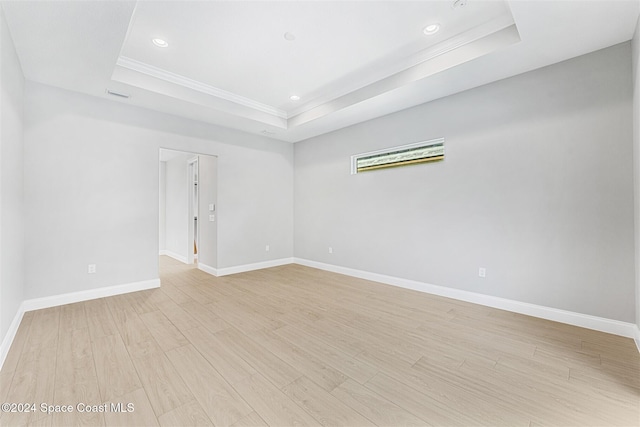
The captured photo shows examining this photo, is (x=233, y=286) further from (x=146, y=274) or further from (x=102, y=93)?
(x=102, y=93)

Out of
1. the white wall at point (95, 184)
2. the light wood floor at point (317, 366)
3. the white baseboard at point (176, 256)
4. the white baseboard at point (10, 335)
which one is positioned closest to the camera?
the light wood floor at point (317, 366)

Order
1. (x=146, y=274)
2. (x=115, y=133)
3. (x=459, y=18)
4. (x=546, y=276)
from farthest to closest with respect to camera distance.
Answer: (x=146, y=274) < (x=115, y=133) < (x=546, y=276) < (x=459, y=18)

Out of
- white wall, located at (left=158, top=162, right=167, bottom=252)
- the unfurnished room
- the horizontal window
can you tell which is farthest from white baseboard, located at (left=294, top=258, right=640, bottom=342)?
white wall, located at (left=158, top=162, right=167, bottom=252)

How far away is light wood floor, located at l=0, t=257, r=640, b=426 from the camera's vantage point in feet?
5.13

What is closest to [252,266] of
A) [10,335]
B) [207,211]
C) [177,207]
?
[207,211]

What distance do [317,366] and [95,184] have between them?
12.4 ft

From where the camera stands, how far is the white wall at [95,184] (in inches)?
128

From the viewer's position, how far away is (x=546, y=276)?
293 cm

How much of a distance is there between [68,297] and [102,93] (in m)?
2.71

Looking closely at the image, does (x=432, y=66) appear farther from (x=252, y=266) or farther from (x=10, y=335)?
(x=10, y=335)

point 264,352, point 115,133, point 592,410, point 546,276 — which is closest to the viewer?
point 592,410

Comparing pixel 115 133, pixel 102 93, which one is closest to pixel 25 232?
pixel 115 133

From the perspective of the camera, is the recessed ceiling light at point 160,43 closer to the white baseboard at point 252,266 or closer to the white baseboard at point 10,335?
the white baseboard at point 10,335

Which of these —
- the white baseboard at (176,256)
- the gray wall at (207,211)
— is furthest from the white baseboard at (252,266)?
the white baseboard at (176,256)
